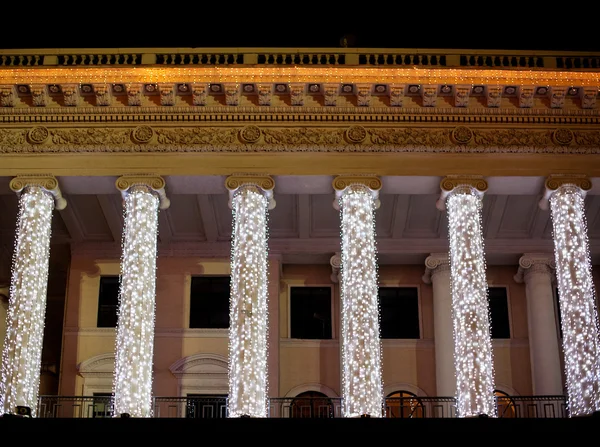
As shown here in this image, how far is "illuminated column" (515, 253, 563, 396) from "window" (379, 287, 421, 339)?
3206 millimetres

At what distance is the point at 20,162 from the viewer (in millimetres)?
27594

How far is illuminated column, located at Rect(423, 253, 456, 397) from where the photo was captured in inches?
1215

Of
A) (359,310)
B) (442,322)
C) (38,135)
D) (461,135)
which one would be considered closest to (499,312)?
(442,322)

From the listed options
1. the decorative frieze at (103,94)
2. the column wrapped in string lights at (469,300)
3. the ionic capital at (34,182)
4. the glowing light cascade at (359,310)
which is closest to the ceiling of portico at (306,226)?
the ionic capital at (34,182)

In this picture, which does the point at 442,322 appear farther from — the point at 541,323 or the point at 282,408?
the point at 282,408

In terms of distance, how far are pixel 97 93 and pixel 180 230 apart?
20.0ft

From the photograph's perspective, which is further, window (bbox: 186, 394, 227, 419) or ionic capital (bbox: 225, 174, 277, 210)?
window (bbox: 186, 394, 227, 419)

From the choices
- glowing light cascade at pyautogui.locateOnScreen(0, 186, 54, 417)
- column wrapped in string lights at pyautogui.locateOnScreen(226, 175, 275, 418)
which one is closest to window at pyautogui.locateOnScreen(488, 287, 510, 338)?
column wrapped in string lights at pyautogui.locateOnScreen(226, 175, 275, 418)

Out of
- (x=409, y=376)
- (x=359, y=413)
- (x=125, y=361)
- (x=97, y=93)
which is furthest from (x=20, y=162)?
(x=409, y=376)

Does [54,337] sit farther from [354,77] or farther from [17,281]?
[354,77]

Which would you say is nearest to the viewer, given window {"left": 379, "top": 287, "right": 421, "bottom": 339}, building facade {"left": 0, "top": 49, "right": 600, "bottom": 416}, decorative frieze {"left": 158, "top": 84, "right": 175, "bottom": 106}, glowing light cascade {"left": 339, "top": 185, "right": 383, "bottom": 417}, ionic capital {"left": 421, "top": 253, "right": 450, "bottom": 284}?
glowing light cascade {"left": 339, "top": 185, "right": 383, "bottom": 417}

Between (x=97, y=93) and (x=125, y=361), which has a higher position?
(x=97, y=93)

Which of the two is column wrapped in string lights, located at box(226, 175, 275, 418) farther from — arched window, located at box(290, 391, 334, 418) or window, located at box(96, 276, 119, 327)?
window, located at box(96, 276, 119, 327)
